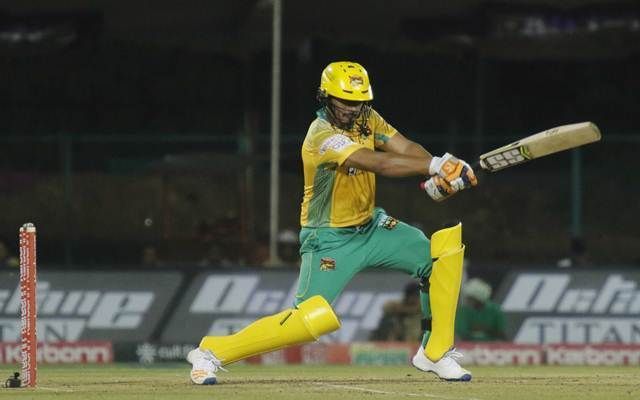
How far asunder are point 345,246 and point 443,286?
62 centimetres

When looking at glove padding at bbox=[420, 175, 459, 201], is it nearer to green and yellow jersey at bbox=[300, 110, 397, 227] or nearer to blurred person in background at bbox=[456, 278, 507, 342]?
green and yellow jersey at bbox=[300, 110, 397, 227]

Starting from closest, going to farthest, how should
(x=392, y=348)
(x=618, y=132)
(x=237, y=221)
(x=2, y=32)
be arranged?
(x=392, y=348) < (x=237, y=221) < (x=2, y=32) < (x=618, y=132)

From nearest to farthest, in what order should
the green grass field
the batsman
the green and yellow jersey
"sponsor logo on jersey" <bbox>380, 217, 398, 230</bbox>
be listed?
the green grass field → the batsman → the green and yellow jersey → "sponsor logo on jersey" <bbox>380, 217, 398, 230</bbox>

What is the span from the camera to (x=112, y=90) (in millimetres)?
26531

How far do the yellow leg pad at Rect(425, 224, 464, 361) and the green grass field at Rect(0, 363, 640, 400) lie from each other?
0.24 metres

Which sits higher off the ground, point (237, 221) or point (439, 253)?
point (439, 253)

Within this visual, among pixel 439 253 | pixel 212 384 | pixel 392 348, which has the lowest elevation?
pixel 392 348

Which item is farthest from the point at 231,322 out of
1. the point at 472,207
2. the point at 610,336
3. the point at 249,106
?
the point at 249,106

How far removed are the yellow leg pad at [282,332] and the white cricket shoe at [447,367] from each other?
69cm

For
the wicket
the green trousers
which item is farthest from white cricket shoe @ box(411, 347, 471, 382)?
the wicket

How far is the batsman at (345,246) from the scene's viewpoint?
9.84 metres

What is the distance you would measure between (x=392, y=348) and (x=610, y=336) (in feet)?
6.62

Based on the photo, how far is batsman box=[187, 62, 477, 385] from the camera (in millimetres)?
9844

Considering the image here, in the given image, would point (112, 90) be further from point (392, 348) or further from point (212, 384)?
point (212, 384)
